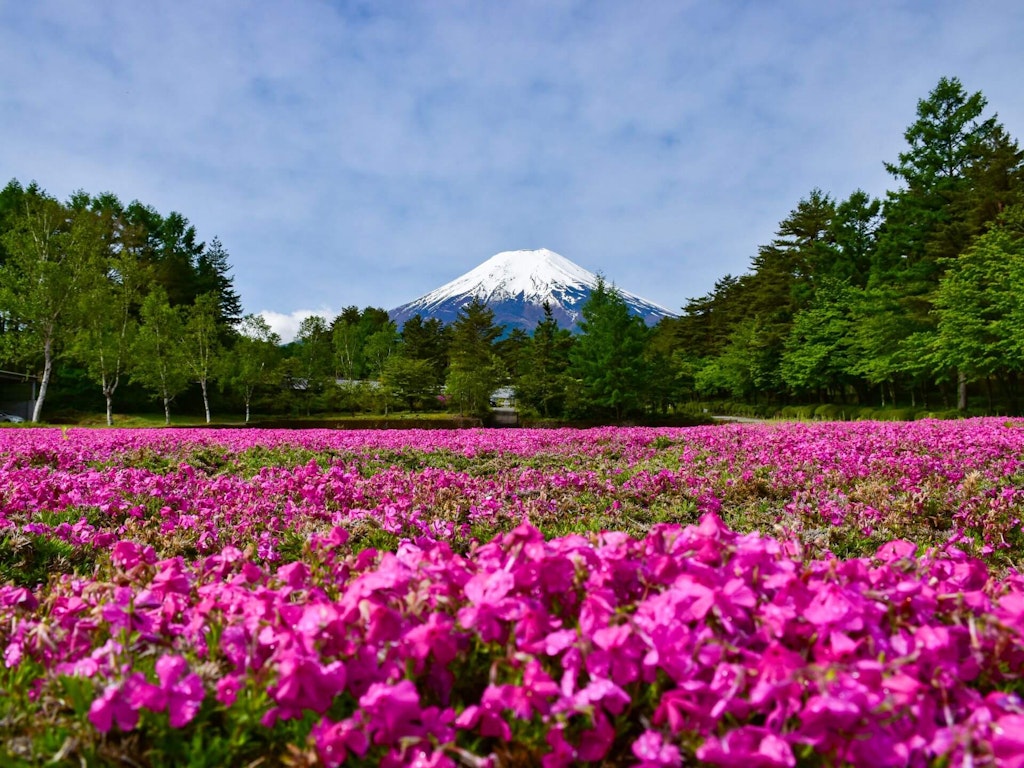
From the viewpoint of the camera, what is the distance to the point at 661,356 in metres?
42.0

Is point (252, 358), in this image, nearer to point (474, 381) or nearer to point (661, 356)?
point (474, 381)

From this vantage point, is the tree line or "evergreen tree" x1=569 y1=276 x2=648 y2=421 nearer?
the tree line

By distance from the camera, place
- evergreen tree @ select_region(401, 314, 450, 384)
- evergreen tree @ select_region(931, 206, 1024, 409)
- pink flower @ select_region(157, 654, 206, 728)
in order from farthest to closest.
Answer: evergreen tree @ select_region(401, 314, 450, 384) → evergreen tree @ select_region(931, 206, 1024, 409) → pink flower @ select_region(157, 654, 206, 728)

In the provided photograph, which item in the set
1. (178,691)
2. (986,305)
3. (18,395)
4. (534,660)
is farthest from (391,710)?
(18,395)

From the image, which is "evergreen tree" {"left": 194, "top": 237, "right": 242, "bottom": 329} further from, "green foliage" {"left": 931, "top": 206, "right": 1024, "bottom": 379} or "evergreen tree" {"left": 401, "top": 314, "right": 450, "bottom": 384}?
"green foliage" {"left": 931, "top": 206, "right": 1024, "bottom": 379}

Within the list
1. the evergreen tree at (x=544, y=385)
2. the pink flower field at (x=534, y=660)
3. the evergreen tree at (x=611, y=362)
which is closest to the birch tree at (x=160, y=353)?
the evergreen tree at (x=544, y=385)

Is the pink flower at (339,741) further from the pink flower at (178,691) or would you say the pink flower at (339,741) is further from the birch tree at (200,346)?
the birch tree at (200,346)

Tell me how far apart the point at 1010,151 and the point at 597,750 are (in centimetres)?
4231

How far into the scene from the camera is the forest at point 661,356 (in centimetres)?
2978

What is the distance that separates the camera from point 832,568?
59.6 inches

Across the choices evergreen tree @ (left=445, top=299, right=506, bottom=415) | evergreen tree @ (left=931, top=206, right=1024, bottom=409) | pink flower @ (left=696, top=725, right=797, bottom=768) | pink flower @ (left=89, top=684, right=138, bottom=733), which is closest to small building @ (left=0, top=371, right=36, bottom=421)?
evergreen tree @ (left=445, top=299, right=506, bottom=415)

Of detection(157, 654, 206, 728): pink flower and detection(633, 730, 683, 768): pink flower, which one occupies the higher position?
detection(157, 654, 206, 728): pink flower

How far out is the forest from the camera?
29781mm

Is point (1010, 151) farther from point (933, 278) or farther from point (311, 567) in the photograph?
point (311, 567)
